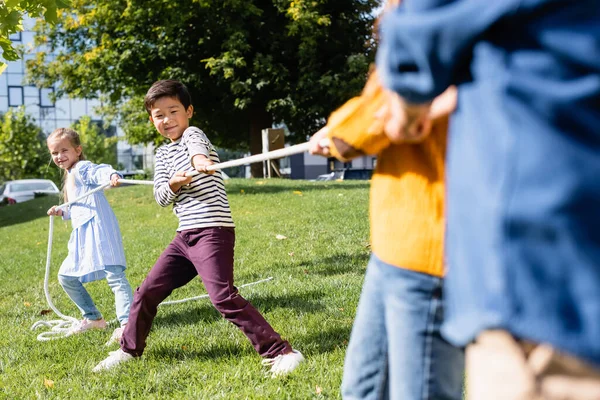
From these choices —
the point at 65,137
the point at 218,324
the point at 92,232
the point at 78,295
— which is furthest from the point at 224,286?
the point at 65,137

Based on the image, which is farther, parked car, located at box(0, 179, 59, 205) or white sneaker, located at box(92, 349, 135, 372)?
parked car, located at box(0, 179, 59, 205)

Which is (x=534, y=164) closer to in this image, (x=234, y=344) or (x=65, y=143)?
(x=234, y=344)

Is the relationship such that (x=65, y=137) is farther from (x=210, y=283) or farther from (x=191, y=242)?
(x=210, y=283)

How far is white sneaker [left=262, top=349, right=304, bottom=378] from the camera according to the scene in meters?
3.53

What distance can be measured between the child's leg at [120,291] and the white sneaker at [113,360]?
0.73 meters

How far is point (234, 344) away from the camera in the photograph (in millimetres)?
4129

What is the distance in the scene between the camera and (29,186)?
26.6 m

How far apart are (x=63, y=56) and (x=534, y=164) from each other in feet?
72.8

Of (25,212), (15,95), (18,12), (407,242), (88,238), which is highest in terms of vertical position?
(15,95)

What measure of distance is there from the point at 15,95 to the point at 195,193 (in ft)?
172

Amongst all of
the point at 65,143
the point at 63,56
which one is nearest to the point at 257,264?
the point at 65,143

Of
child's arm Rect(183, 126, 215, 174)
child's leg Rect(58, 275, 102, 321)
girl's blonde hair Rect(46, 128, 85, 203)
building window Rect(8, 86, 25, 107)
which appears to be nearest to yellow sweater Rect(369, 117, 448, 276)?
child's arm Rect(183, 126, 215, 174)

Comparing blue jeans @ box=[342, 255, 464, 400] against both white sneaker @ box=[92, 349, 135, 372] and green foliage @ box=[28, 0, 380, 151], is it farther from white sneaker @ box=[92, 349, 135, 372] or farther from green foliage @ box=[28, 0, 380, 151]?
green foliage @ box=[28, 0, 380, 151]

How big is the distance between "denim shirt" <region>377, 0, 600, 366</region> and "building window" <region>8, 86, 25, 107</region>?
5454cm
